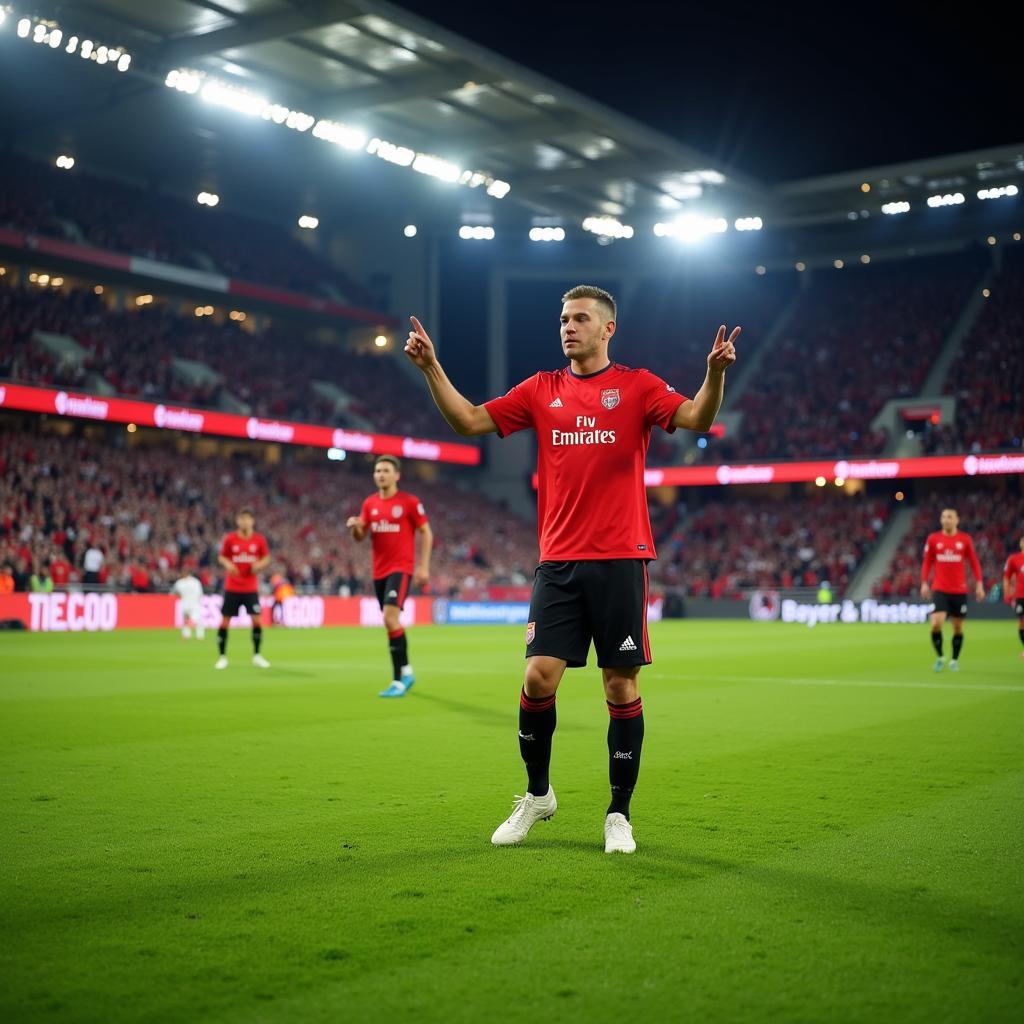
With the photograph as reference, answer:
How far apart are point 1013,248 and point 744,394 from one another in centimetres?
1344

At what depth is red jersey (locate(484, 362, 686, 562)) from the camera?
18.7 ft

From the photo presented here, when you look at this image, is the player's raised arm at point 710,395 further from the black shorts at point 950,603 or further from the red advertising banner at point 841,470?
the red advertising banner at point 841,470

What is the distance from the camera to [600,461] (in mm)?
5789

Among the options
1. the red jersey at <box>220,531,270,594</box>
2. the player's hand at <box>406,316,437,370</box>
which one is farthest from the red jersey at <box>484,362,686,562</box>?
the red jersey at <box>220,531,270,594</box>

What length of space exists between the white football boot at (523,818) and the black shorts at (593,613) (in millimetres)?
689

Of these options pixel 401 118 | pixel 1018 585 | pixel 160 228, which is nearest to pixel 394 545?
pixel 1018 585

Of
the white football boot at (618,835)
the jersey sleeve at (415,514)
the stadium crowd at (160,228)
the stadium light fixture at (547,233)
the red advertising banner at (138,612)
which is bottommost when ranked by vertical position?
the red advertising banner at (138,612)

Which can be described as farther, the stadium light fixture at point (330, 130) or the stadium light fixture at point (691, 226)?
the stadium light fixture at point (691, 226)

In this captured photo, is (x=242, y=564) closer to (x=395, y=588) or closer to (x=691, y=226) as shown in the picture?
(x=395, y=588)

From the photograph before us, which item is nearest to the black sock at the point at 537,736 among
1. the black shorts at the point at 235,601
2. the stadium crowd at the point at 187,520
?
the black shorts at the point at 235,601

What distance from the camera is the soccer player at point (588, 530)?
222 inches

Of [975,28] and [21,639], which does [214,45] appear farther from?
[975,28]

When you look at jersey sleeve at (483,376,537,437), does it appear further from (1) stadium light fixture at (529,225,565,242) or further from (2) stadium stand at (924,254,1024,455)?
(1) stadium light fixture at (529,225,565,242)

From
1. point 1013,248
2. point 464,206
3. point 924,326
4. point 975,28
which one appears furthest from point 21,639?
point 1013,248
